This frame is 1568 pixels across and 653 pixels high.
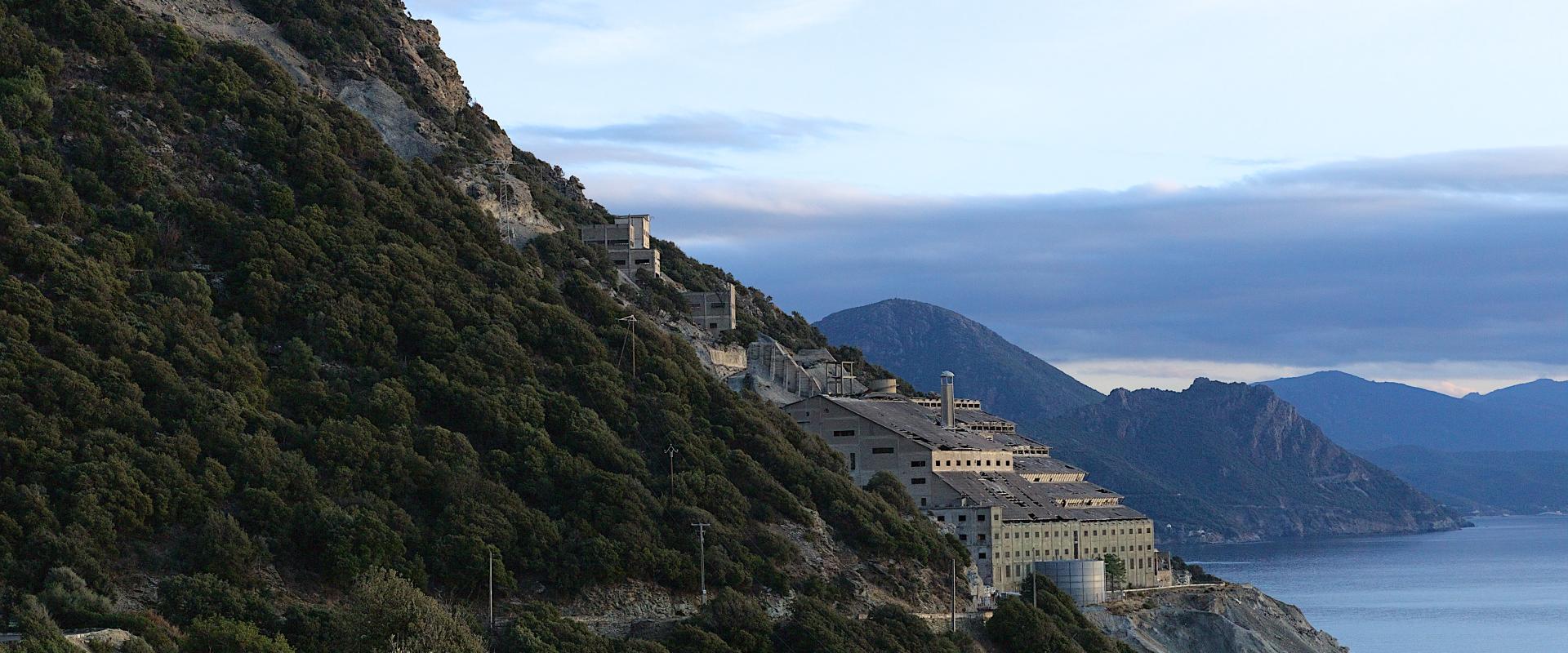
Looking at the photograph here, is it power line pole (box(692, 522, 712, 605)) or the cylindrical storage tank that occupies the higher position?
power line pole (box(692, 522, 712, 605))

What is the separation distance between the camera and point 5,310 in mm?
77562

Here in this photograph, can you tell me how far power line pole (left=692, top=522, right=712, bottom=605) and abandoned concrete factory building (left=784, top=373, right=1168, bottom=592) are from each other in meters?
27.7

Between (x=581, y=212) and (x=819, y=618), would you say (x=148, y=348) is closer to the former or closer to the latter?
(x=819, y=618)

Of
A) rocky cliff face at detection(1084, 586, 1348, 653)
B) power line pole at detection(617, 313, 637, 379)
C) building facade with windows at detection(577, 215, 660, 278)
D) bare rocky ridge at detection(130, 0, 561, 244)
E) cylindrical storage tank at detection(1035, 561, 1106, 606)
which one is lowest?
rocky cliff face at detection(1084, 586, 1348, 653)

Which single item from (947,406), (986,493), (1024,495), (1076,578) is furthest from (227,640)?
(947,406)

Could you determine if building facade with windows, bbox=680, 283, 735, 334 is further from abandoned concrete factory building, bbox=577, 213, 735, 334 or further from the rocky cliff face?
the rocky cliff face

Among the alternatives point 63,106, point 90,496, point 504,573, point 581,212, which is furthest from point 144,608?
point 581,212

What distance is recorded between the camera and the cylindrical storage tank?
364 feet

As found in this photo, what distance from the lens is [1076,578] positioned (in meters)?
111

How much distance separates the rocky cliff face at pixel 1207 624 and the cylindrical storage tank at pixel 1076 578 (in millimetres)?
805

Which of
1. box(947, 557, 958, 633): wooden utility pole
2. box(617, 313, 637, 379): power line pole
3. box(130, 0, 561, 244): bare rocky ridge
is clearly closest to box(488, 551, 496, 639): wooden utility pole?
box(617, 313, 637, 379): power line pole

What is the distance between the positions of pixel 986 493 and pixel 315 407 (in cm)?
4751

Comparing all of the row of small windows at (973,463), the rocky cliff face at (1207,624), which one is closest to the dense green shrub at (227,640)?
the rocky cliff face at (1207,624)

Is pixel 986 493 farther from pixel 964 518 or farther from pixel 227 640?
pixel 227 640
